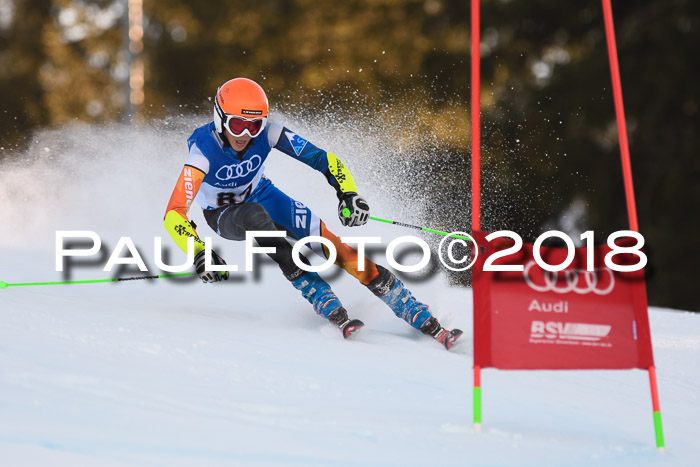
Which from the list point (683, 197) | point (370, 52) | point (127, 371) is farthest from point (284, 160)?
point (370, 52)

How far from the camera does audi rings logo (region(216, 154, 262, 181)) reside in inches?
220

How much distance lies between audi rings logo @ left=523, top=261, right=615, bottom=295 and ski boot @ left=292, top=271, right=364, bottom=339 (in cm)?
167

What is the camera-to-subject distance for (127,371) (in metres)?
3.90

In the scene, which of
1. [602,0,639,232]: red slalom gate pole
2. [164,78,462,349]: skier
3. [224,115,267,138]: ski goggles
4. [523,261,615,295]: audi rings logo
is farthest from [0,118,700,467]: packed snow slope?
[224,115,267,138]: ski goggles

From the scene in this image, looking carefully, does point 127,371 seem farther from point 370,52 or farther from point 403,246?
point 370,52

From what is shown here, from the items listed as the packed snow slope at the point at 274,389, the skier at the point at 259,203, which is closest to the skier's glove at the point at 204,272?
the skier at the point at 259,203

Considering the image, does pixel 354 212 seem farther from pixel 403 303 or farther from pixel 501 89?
pixel 501 89

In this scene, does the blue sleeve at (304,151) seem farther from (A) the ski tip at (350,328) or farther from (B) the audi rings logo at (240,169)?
(A) the ski tip at (350,328)

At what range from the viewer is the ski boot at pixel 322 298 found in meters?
5.38

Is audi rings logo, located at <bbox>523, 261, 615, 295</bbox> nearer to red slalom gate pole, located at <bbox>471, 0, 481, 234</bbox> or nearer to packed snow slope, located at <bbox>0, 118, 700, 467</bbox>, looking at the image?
red slalom gate pole, located at <bbox>471, 0, 481, 234</bbox>

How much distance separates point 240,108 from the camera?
537 cm

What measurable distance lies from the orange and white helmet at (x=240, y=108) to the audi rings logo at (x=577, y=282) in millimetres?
2174

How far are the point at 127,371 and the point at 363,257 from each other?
78.9 inches

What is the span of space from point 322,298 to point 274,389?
5.10 feet
